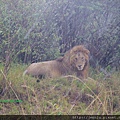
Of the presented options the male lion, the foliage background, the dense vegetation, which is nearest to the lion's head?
the male lion

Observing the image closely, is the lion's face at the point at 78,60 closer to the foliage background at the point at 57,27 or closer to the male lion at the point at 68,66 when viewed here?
the male lion at the point at 68,66

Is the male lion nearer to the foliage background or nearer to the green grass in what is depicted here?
the green grass

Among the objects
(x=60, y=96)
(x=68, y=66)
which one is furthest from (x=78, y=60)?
(x=60, y=96)

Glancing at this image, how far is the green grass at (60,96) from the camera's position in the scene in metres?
4.67

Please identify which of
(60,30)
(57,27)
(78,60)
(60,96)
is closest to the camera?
(60,96)

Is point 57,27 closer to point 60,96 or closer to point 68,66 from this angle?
point 68,66

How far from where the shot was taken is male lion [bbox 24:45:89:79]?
6852 mm

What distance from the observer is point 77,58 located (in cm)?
700

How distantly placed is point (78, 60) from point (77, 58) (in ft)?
0.14

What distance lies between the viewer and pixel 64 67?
7.04 m

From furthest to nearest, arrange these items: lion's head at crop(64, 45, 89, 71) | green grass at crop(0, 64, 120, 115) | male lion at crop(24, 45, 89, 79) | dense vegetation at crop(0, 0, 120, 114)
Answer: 1. dense vegetation at crop(0, 0, 120, 114)
2. lion's head at crop(64, 45, 89, 71)
3. male lion at crop(24, 45, 89, 79)
4. green grass at crop(0, 64, 120, 115)

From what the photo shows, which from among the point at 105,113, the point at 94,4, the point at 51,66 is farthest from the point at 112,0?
the point at 105,113

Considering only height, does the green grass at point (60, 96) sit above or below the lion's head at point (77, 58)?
below

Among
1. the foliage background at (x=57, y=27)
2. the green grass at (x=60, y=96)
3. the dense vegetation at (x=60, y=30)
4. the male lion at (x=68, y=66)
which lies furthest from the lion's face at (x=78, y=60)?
the foliage background at (x=57, y=27)
